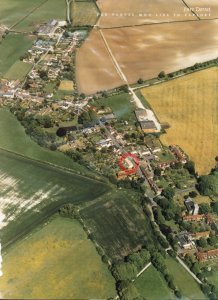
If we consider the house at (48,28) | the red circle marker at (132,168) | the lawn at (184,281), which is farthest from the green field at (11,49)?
the lawn at (184,281)

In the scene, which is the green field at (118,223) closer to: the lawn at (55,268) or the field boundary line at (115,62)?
the lawn at (55,268)

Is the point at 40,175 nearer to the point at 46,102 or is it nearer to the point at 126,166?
the point at 126,166

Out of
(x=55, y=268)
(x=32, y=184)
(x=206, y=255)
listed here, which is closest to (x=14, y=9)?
(x=32, y=184)

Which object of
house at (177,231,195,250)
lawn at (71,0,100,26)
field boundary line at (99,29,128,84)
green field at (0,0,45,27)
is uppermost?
green field at (0,0,45,27)

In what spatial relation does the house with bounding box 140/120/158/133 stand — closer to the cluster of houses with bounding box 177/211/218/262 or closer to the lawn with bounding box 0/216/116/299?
the cluster of houses with bounding box 177/211/218/262

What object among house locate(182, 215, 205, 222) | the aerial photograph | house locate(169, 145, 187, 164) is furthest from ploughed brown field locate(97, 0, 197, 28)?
house locate(182, 215, 205, 222)
